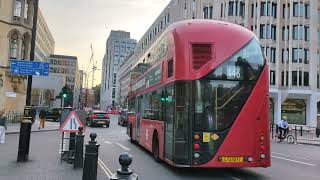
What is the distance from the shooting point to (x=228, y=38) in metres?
12.4

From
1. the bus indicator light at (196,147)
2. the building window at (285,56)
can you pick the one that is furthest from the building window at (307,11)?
the bus indicator light at (196,147)

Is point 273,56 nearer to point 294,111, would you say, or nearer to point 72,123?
point 294,111

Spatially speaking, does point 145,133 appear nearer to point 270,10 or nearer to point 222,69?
point 222,69

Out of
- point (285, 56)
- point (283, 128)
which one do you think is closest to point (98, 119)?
point (283, 128)

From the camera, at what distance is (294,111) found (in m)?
60.2

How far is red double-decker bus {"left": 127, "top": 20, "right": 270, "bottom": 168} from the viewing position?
1172 centimetres

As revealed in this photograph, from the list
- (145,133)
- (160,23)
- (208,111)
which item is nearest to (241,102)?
(208,111)

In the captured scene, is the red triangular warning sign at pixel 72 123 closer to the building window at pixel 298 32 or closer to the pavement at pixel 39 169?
the pavement at pixel 39 169

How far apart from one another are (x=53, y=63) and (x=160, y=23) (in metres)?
44.8

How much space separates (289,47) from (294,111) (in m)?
8.41

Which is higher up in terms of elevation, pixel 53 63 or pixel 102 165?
pixel 53 63

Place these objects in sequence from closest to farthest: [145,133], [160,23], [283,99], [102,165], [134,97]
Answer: [102,165]
[145,133]
[134,97]
[283,99]
[160,23]

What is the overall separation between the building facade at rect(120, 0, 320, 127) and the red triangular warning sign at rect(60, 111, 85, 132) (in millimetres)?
46896

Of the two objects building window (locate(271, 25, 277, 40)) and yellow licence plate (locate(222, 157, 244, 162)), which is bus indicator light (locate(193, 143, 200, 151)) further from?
building window (locate(271, 25, 277, 40))
